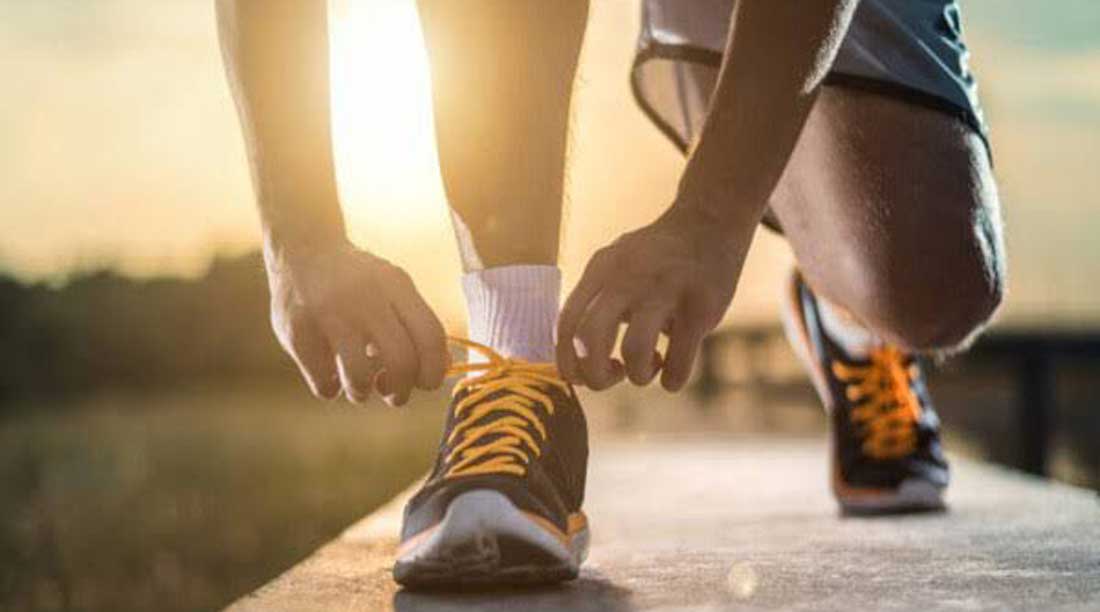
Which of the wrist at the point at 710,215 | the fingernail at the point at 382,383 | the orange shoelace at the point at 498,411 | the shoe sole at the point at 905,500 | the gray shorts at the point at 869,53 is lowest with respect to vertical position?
the shoe sole at the point at 905,500

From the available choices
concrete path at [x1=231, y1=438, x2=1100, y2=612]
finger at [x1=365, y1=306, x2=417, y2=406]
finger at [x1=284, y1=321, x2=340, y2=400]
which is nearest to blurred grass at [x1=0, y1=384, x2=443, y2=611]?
concrete path at [x1=231, y1=438, x2=1100, y2=612]

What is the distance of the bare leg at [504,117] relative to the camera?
2.14 metres

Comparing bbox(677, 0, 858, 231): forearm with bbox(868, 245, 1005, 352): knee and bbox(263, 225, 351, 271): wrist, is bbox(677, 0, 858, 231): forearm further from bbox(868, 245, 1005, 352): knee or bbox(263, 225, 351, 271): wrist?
bbox(868, 245, 1005, 352): knee

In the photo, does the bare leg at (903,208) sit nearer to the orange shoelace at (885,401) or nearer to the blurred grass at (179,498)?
the orange shoelace at (885,401)

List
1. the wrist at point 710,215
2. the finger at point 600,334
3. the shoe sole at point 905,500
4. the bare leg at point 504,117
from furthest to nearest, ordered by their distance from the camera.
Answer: the shoe sole at point 905,500
the bare leg at point 504,117
the wrist at point 710,215
the finger at point 600,334

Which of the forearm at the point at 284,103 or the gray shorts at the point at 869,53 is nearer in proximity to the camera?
the forearm at the point at 284,103

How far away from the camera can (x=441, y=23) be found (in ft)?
7.68

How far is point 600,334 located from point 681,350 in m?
0.10

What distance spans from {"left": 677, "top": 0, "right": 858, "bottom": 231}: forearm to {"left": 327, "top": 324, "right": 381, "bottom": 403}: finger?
35 centimetres

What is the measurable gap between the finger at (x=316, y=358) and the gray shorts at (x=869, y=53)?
110 centimetres

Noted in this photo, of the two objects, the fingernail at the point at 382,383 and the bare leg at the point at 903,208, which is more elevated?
the bare leg at the point at 903,208

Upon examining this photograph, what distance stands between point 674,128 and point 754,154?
1.15m

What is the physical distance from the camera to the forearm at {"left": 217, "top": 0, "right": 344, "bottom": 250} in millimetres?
1819

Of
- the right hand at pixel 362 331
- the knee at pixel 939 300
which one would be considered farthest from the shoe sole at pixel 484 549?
the knee at pixel 939 300
